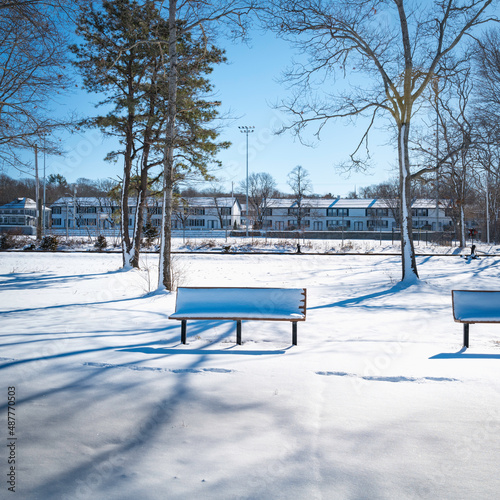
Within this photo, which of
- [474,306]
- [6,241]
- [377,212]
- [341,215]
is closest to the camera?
[474,306]

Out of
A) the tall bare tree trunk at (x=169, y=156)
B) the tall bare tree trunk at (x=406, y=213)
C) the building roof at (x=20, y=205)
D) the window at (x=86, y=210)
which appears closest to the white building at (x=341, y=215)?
the window at (x=86, y=210)

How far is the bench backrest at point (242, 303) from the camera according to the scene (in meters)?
6.24

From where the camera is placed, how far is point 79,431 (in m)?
3.38

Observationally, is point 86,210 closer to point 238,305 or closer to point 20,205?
point 20,205

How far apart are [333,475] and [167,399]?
187 centimetres

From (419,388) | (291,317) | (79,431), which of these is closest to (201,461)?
(79,431)

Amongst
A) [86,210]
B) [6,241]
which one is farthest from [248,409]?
[86,210]

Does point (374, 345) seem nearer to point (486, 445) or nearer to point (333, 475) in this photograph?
point (486, 445)

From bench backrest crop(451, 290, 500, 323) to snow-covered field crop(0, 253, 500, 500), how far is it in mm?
511

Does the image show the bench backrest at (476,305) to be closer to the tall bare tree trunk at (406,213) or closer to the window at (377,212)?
the tall bare tree trunk at (406,213)

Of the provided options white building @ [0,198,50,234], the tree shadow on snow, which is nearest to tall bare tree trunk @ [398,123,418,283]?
the tree shadow on snow

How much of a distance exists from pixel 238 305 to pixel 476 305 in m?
3.82

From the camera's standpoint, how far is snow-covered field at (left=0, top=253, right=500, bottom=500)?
2.73 m

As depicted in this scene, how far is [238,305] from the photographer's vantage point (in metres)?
6.41
